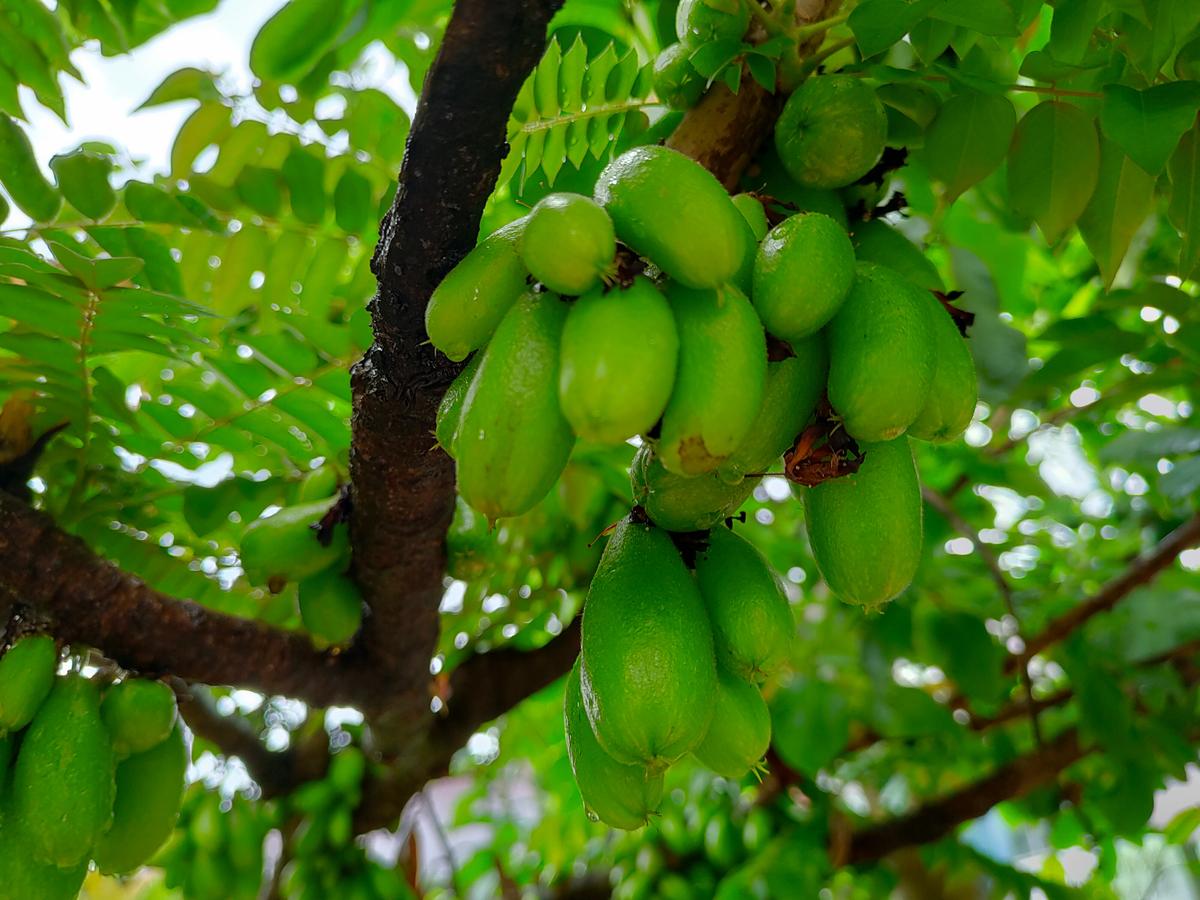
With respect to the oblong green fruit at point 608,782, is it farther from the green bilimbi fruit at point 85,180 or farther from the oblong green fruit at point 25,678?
the green bilimbi fruit at point 85,180

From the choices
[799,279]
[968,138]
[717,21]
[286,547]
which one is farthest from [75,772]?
[968,138]

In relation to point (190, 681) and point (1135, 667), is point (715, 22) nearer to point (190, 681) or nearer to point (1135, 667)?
point (190, 681)

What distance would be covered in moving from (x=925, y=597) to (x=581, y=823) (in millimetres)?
956

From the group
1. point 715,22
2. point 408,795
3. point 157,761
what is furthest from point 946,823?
point 715,22

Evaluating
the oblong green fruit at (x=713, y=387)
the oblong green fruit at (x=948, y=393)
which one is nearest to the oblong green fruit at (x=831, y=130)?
the oblong green fruit at (x=948, y=393)

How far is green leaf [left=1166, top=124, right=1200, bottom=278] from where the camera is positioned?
80 cm

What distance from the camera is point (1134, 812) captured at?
1.76m

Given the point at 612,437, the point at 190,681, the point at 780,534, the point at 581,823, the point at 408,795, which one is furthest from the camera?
the point at 581,823

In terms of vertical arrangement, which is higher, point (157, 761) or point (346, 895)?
point (157, 761)

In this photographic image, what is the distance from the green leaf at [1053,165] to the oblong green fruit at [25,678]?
101 cm

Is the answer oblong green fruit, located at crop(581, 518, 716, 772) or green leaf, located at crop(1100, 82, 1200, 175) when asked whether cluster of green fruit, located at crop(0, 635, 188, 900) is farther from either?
green leaf, located at crop(1100, 82, 1200, 175)

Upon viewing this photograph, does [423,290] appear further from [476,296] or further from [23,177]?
[23,177]

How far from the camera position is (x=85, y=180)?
3.08 feet

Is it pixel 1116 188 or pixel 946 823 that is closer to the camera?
pixel 1116 188
